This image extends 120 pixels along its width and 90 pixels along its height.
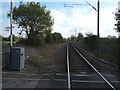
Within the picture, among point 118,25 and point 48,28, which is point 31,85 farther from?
point 48,28

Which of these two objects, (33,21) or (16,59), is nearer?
(16,59)

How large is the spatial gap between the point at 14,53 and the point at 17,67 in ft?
2.61

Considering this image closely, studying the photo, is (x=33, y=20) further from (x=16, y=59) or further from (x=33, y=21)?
(x=16, y=59)

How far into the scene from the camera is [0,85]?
8.66 metres

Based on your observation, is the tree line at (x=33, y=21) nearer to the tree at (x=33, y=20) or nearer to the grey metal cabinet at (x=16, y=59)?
the tree at (x=33, y=20)

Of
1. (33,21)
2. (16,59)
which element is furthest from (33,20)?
(16,59)

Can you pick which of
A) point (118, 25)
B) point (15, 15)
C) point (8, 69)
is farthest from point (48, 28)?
point (8, 69)

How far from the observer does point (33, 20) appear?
42.6 metres

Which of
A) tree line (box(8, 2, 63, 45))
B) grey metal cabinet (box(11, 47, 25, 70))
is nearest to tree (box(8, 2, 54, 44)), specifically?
tree line (box(8, 2, 63, 45))

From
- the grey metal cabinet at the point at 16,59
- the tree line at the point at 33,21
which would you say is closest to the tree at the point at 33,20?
the tree line at the point at 33,21

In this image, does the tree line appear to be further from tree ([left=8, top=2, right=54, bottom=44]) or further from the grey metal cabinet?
the grey metal cabinet

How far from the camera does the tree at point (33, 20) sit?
42875 millimetres

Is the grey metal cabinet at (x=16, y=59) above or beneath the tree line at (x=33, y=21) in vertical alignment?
beneath

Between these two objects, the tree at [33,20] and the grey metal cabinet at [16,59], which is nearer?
the grey metal cabinet at [16,59]
